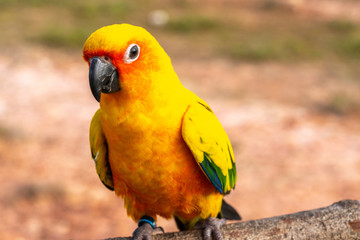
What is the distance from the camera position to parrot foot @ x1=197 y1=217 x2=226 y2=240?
2821 millimetres

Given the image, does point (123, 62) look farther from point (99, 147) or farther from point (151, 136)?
point (99, 147)

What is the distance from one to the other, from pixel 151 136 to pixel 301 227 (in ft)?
3.77

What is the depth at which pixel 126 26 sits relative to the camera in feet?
7.62

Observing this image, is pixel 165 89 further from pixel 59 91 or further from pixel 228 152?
pixel 59 91

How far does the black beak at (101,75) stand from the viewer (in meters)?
2.28

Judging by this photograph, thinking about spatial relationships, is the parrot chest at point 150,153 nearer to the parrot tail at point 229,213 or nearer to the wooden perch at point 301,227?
the wooden perch at point 301,227

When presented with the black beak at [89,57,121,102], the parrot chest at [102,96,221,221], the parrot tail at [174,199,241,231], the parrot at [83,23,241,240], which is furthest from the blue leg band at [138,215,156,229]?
the black beak at [89,57,121,102]

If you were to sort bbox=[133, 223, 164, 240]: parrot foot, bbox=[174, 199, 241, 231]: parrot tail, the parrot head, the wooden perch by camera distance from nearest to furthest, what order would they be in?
the parrot head < the wooden perch < bbox=[133, 223, 164, 240]: parrot foot < bbox=[174, 199, 241, 231]: parrot tail

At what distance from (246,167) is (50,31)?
709 cm

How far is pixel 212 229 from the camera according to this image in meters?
2.86

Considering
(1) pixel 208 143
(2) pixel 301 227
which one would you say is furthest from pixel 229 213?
(1) pixel 208 143

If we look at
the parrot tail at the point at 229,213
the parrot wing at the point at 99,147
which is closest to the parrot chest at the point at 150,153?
the parrot wing at the point at 99,147

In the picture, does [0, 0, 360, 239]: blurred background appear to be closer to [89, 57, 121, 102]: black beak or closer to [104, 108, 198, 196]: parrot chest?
[104, 108, 198, 196]: parrot chest

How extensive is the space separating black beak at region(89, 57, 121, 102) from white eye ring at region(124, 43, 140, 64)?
9 cm
